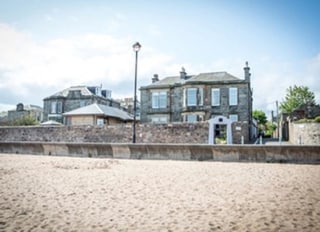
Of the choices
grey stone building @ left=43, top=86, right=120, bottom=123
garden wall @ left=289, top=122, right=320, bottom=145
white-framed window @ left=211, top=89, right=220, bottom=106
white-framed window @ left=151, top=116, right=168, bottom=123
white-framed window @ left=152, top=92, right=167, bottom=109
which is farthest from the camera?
grey stone building @ left=43, top=86, right=120, bottom=123

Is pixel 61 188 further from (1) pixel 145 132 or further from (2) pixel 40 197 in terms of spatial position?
(1) pixel 145 132

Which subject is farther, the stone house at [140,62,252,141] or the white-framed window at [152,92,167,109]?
the white-framed window at [152,92,167,109]

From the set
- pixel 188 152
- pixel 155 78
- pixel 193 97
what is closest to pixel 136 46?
pixel 188 152

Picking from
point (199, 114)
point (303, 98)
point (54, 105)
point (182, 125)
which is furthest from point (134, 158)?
point (303, 98)

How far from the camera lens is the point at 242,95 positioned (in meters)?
28.6

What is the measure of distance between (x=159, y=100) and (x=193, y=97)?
4043 mm

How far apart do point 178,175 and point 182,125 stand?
12.2 m

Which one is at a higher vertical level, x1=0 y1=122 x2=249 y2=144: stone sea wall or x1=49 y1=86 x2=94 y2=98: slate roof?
x1=49 y1=86 x2=94 y2=98: slate roof

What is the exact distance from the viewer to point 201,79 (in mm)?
30281

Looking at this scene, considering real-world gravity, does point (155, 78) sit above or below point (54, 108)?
above

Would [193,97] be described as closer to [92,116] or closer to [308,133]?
[92,116]

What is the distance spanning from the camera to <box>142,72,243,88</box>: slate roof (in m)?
29.5

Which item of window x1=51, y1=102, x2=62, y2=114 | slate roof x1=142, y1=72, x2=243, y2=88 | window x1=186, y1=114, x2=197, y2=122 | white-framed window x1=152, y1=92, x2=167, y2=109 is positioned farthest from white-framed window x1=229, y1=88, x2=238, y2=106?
window x1=51, y1=102, x2=62, y2=114

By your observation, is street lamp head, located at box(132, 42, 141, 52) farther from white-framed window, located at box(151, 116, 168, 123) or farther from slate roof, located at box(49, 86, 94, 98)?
slate roof, located at box(49, 86, 94, 98)
